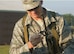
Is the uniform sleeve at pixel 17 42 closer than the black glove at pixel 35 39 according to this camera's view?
No

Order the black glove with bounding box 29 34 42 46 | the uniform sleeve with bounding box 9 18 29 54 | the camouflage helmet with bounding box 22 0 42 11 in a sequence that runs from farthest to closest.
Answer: the uniform sleeve with bounding box 9 18 29 54, the camouflage helmet with bounding box 22 0 42 11, the black glove with bounding box 29 34 42 46

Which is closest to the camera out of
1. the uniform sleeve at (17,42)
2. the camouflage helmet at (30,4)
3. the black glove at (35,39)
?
the black glove at (35,39)

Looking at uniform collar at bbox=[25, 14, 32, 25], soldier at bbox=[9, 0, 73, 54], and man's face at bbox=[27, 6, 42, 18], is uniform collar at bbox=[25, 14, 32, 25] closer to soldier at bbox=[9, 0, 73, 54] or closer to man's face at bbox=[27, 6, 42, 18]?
soldier at bbox=[9, 0, 73, 54]

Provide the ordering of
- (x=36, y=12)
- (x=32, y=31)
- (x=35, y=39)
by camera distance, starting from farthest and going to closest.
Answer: (x=32, y=31) < (x=36, y=12) < (x=35, y=39)

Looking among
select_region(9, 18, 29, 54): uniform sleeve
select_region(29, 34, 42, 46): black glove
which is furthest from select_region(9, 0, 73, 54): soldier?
select_region(29, 34, 42, 46): black glove

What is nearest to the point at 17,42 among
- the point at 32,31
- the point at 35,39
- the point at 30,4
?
the point at 32,31

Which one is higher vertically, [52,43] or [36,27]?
[36,27]

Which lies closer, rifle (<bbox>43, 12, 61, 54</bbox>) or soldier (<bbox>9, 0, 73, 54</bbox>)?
soldier (<bbox>9, 0, 73, 54</bbox>)

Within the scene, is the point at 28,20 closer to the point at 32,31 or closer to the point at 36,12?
the point at 32,31

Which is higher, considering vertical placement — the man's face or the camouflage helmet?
the camouflage helmet

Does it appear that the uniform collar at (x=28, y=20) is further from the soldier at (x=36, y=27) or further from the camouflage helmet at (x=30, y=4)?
the camouflage helmet at (x=30, y=4)

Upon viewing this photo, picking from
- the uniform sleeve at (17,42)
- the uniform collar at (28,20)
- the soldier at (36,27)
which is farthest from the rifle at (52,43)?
the uniform sleeve at (17,42)

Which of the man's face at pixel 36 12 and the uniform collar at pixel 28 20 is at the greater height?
the man's face at pixel 36 12

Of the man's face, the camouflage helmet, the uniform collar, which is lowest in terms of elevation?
the uniform collar
